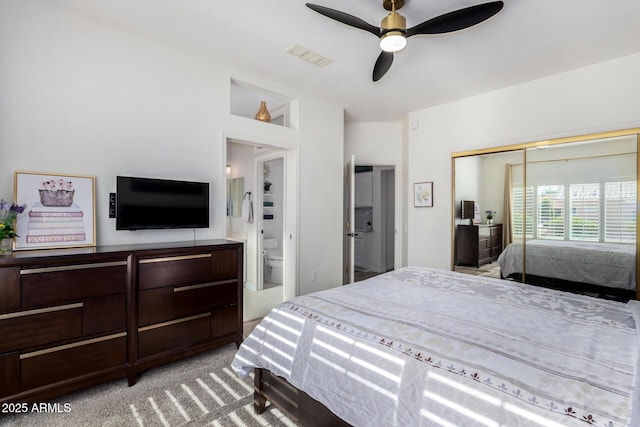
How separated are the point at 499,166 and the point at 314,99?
2443mm

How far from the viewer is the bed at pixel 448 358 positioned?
0.96 meters

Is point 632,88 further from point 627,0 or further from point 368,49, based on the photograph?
point 368,49

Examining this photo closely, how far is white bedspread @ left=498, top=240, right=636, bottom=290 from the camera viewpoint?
2.91 m

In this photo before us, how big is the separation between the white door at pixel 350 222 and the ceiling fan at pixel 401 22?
2.19m

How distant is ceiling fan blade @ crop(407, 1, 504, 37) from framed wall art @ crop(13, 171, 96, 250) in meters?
2.67

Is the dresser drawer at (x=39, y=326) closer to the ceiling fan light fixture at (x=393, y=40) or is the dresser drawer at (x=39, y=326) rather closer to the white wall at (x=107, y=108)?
the white wall at (x=107, y=108)

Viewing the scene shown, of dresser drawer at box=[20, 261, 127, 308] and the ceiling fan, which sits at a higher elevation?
the ceiling fan

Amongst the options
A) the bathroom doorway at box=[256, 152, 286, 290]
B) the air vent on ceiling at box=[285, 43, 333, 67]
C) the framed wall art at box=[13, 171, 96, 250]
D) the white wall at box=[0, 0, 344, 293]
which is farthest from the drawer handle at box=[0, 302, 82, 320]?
the bathroom doorway at box=[256, 152, 286, 290]

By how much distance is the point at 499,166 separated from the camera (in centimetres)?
369

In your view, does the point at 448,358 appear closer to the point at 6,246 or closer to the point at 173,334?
the point at 173,334

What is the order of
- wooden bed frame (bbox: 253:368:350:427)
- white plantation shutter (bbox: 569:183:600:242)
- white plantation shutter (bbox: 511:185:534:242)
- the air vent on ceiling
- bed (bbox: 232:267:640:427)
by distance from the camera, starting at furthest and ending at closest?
1. white plantation shutter (bbox: 511:185:534:242)
2. white plantation shutter (bbox: 569:183:600:242)
3. the air vent on ceiling
4. wooden bed frame (bbox: 253:368:350:427)
5. bed (bbox: 232:267:640:427)

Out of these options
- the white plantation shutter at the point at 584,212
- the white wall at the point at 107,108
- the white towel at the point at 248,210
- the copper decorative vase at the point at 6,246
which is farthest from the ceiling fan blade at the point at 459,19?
the white towel at the point at 248,210

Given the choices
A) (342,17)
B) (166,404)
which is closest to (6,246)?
(166,404)

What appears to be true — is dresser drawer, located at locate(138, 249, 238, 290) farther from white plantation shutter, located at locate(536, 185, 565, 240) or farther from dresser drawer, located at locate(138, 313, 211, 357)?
white plantation shutter, located at locate(536, 185, 565, 240)
